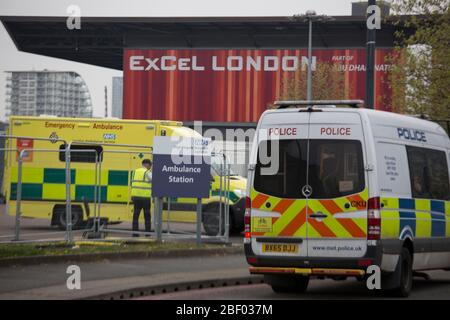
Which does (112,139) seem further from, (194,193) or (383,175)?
(383,175)

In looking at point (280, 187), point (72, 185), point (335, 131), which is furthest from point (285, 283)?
point (72, 185)

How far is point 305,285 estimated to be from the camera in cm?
1452

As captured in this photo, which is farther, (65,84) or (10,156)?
(65,84)

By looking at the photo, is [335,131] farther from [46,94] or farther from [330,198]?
[46,94]

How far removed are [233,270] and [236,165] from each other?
11.5 metres

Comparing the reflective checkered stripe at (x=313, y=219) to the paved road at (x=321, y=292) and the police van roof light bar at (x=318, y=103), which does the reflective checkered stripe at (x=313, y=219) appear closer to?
the paved road at (x=321, y=292)

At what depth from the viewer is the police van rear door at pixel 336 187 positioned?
1306cm

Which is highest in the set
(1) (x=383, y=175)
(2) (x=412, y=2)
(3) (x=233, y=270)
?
(2) (x=412, y=2)

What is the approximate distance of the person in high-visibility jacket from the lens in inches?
857

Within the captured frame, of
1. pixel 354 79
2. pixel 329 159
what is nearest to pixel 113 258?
pixel 329 159

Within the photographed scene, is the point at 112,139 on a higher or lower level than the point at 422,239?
higher

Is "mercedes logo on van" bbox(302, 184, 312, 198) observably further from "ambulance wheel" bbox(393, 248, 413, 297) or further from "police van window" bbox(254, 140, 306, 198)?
"ambulance wheel" bbox(393, 248, 413, 297)

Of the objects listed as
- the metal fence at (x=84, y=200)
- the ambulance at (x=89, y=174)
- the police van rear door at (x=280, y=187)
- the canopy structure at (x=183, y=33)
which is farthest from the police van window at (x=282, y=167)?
the canopy structure at (x=183, y=33)

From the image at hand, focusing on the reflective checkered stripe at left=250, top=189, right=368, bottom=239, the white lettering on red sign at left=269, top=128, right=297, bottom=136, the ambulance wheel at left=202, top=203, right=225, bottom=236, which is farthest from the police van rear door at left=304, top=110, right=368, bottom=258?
the ambulance wheel at left=202, top=203, right=225, bottom=236
